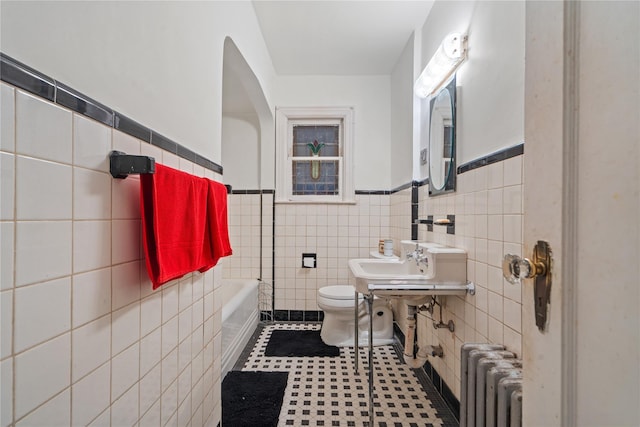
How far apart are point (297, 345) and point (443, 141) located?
1.86 m

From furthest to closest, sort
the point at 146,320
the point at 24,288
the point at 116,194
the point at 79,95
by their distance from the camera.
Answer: the point at 146,320
the point at 116,194
the point at 79,95
the point at 24,288

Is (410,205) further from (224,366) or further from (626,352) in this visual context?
(626,352)

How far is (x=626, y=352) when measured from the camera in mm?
348

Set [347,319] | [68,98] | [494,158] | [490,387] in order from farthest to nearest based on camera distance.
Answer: [347,319], [494,158], [490,387], [68,98]

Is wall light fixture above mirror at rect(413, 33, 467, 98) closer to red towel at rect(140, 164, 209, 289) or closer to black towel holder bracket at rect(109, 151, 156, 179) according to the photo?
red towel at rect(140, 164, 209, 289)

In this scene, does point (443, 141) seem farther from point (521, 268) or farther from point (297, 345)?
point (297, 345)

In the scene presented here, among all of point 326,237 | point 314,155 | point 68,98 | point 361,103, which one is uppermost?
point 361,103

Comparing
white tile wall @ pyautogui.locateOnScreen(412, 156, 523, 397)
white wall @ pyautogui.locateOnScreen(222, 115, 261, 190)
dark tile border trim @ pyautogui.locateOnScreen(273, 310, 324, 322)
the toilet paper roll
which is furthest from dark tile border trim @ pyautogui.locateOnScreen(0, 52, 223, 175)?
dark tile border trim @ pyautogui.locateOnScreen(273, 310, 324, 322)

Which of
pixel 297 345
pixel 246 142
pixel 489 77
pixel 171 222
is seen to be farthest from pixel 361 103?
pixel 171 222

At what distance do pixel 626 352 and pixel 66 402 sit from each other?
912mm

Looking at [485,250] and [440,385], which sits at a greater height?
[485,250]

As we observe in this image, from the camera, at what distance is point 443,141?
1.80 metres

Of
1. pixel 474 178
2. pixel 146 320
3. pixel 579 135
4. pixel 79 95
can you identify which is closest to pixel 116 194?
pixel 79 95

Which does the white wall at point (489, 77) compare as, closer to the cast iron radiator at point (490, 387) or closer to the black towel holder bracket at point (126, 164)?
→ the cast iron radiator at point (490, 387)
